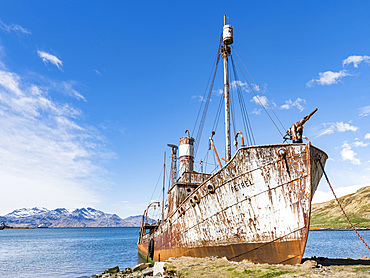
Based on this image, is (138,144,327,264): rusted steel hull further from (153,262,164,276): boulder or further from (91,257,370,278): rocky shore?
(153,262,164,276): boulder

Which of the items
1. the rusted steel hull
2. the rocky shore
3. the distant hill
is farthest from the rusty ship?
the distant hill

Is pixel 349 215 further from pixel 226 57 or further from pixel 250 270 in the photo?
pixel 250 270

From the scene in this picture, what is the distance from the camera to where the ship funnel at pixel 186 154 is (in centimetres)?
2316

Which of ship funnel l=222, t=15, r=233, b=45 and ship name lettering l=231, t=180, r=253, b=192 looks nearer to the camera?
ship name lettering l=231, t=180, r=253, b=192

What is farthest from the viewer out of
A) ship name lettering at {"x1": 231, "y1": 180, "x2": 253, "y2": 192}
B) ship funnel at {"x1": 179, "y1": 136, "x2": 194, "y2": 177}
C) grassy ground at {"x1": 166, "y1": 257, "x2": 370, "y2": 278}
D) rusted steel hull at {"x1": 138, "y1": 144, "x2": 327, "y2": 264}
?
ship funnel at {"x1": 179, "y1": 136, "x2": 194, "y2": 177}

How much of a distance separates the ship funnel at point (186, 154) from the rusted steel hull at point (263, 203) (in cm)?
894

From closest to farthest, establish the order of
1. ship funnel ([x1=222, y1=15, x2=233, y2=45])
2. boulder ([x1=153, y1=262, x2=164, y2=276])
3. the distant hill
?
boulder ([x1=153, y1=262, x2=164, y2=276]), ship funnel ([x1=222, y1=15, x2=233, y2=45]), the distant hill

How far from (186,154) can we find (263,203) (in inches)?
481

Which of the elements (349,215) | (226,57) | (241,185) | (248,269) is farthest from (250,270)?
(349,215)

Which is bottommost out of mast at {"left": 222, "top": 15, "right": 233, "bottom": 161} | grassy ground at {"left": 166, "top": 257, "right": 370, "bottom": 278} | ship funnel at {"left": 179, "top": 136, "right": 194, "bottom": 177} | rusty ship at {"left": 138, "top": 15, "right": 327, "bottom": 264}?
grassy ground at {"left": 166, "top": 257, "right": 370, "bottom": 278}

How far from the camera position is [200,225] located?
14.7 meters

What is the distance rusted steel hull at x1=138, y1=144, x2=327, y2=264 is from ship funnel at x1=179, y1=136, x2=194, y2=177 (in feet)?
29.3

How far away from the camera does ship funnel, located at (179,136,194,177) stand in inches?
912

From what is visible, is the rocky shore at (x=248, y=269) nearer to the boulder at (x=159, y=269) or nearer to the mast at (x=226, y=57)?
the boulder at (x=159, y=269)
